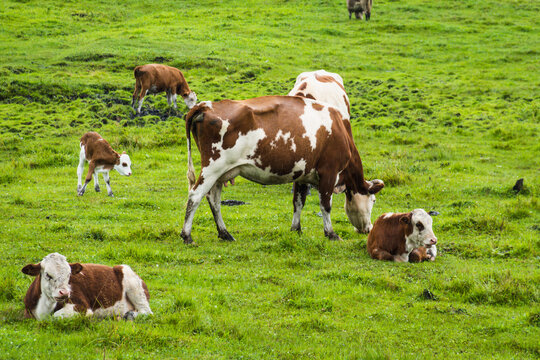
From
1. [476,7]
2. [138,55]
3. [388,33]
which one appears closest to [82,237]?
[138,55]

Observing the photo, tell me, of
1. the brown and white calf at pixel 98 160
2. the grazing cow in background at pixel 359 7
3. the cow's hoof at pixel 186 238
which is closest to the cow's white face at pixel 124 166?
the brown and white calf at pixel 98 160

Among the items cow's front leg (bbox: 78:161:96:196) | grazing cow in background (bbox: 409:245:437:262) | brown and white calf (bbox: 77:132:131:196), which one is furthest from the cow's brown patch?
cow's front leg (bbox: 78:161:96:196)

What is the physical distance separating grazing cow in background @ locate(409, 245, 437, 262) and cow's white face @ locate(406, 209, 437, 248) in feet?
0.51

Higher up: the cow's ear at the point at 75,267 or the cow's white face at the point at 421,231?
the cow's ear at the point at 75,267

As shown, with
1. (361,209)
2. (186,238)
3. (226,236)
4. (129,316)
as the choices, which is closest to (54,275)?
(129,316)

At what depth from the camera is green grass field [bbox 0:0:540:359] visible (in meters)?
7.96

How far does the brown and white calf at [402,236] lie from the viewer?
1152cm

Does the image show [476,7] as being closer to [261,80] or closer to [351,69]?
[351,69]

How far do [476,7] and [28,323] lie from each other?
51918mm

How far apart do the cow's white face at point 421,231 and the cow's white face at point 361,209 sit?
2420 mm

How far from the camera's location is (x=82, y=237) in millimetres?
12539

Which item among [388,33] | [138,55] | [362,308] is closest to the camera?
[362,308]

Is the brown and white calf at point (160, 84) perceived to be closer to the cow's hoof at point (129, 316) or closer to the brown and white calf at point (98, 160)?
the brown and white calf at point (98, 160)

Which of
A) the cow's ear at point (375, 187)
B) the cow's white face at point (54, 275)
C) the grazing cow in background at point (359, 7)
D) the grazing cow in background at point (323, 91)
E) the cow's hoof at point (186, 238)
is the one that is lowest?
the cow's hoof at point (186, 238)
